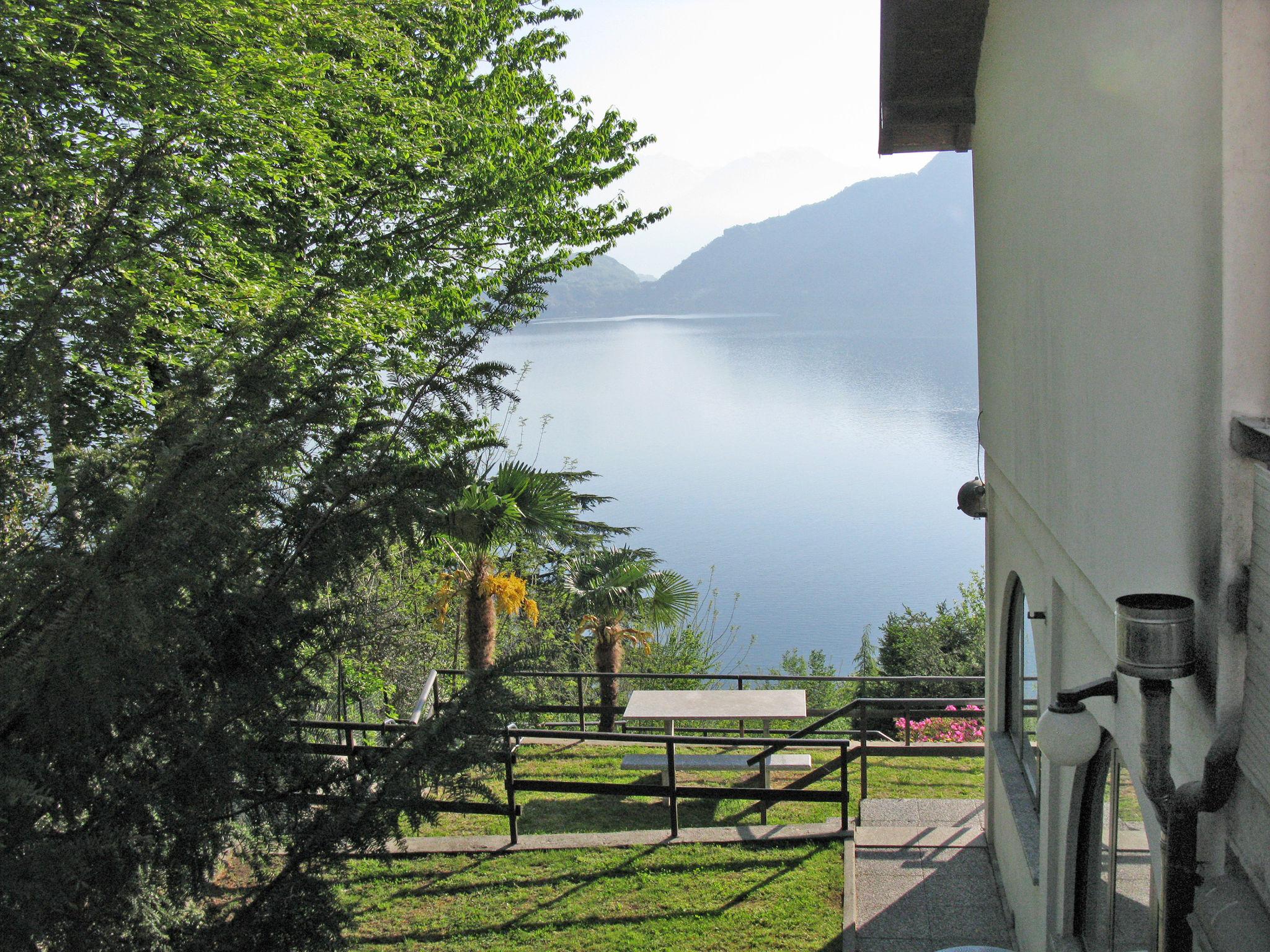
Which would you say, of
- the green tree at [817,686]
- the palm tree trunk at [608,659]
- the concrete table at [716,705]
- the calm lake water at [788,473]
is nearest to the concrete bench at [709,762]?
the concrete table at [716,705]

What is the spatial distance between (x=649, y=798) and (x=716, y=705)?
45.6 inches

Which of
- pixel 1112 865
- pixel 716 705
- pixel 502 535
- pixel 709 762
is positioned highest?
pixel 502 535

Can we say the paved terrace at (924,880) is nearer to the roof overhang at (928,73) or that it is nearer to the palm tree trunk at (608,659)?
the palm tree trunk at (608,659)

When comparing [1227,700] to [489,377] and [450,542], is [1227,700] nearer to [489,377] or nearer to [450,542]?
[489,377]

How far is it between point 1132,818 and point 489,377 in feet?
9.84

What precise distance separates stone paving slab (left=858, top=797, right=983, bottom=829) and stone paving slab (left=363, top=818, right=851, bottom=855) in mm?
721

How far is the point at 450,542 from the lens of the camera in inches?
515

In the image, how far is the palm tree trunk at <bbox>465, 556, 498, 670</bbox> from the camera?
13.0m

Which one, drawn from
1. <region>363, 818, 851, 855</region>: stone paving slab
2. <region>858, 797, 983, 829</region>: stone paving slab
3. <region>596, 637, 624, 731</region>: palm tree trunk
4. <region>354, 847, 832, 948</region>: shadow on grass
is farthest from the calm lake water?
<region>354, 847, 832, 948</region>: shadow on grass

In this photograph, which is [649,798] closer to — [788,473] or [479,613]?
[479,613]

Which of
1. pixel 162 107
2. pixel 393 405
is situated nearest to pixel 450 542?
pixel 162 107

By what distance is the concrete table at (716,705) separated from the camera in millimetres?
10016

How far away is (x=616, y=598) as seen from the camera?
13.6m

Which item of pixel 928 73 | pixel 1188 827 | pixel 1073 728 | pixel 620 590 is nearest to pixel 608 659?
pixel 620 590
